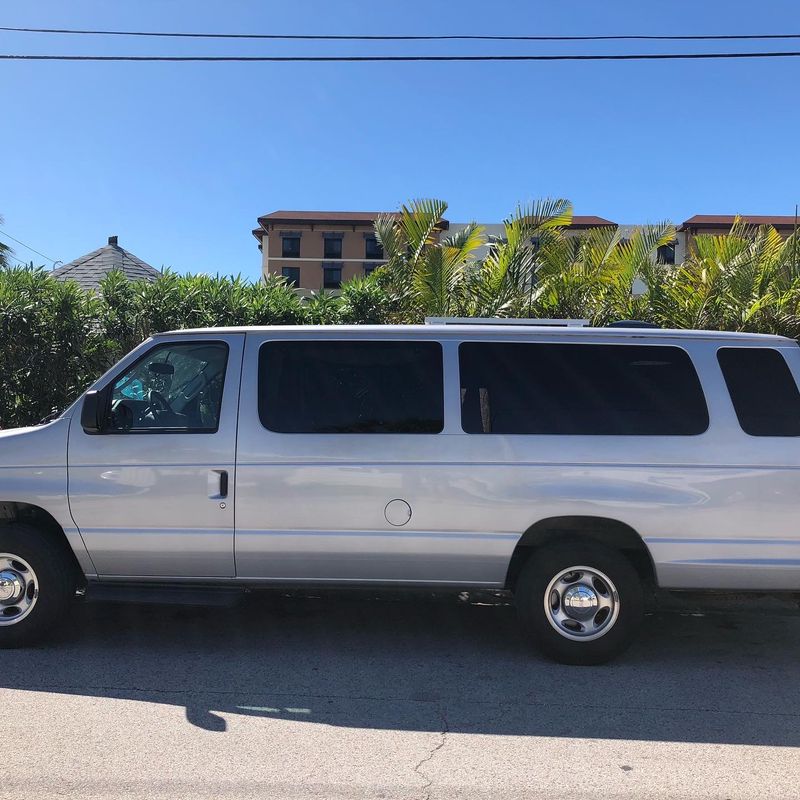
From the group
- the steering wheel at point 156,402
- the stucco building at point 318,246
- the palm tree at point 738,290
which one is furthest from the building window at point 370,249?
the steering wheel at point 156,402

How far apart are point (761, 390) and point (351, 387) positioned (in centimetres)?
247

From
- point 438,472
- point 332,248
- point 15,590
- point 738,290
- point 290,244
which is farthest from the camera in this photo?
point 332,248

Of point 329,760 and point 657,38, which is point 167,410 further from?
point 657,38

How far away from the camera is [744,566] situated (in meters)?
4.55

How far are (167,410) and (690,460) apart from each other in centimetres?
319

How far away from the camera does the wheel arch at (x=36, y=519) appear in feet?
16.3

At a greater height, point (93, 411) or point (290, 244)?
point (290, 244)

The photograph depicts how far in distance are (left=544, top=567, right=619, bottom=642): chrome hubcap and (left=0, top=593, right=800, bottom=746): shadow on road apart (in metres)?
0.26

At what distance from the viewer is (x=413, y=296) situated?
34.4 feet

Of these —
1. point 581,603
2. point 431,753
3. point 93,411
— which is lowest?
point 431,753

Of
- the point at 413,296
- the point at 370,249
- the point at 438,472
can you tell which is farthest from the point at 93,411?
the point at 370,249

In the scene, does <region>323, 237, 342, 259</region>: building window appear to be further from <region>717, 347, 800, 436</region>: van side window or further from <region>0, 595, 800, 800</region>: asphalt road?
<region>717, 347, 800, 436</region>: van side window

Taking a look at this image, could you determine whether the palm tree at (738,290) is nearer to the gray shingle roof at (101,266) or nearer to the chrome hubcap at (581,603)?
the chrome hubcap at (581,603)

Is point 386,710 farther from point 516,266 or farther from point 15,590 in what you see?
point 516,266
